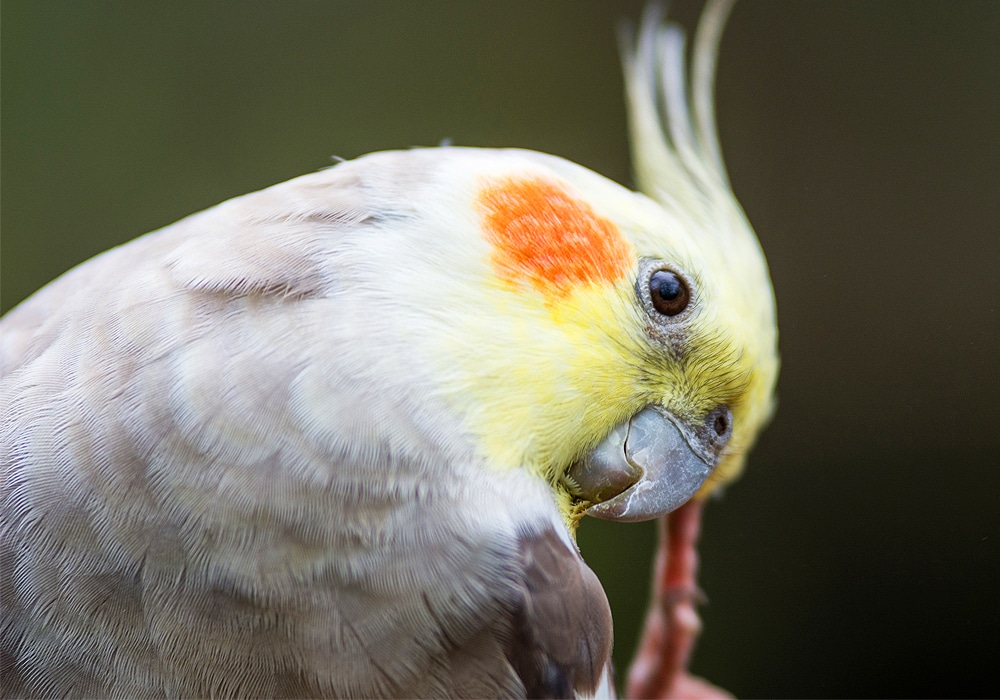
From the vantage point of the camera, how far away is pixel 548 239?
838 millimetres

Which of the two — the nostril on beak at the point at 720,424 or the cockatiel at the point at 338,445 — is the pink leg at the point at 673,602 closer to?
the nostril on beak at the point at 720,424

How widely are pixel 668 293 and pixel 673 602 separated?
451mm

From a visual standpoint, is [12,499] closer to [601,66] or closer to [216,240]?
[216,240]

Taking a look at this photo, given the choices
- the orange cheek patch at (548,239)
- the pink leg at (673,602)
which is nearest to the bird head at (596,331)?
the orange cheek patch at (548,239)

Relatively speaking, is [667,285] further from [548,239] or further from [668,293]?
[548,239]

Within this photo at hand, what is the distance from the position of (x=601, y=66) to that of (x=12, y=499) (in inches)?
50.2

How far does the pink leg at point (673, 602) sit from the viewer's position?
1.10m

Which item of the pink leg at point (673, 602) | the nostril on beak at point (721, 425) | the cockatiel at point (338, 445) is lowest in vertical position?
the pink leg at point (673, 602)

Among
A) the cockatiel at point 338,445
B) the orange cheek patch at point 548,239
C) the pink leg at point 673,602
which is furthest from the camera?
the pink leg at point 673,602

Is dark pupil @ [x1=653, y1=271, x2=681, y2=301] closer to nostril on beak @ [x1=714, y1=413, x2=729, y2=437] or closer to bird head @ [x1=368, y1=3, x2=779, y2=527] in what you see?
bird head @ [x1=368, y1=3, x2=779, y2=527]

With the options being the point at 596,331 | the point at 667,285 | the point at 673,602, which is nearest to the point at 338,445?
the point at 596,331

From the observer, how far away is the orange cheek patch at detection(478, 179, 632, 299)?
82 cm

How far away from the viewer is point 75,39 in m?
2.00

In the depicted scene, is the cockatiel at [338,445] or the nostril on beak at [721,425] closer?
the cockatiel at [338,445]
